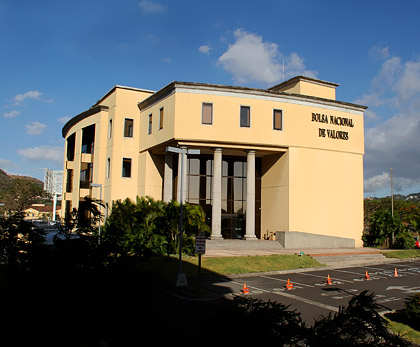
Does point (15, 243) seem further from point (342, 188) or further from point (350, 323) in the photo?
point (342, 188)

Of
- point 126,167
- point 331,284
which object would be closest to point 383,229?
point 331,284

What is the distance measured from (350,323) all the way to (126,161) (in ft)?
138

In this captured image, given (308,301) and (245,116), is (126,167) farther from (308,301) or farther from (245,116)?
(308,301)

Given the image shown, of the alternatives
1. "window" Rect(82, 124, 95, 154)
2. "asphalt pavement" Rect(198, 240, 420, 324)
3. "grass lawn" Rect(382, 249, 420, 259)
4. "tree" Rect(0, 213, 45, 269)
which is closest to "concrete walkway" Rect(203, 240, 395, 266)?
"asphalt pavement" Rect(198, 240, 420, 324)

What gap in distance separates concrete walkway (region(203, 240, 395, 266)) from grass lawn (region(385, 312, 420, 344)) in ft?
50.3

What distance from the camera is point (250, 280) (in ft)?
75.3

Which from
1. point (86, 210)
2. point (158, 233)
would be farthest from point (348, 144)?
point (86, 210)

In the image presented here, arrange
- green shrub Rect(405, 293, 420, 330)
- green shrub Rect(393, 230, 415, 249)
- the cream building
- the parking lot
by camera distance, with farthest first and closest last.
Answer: green shrub Rect(393, 230, 415, 249)
the cream building
the parking lot
green shrub Rect(405, 293, 420, 330)

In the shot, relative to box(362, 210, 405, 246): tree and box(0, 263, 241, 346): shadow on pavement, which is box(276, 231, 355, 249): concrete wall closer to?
box(362, 210, 405, 246): tree

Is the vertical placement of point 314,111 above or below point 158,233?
above

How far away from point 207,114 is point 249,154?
563cm

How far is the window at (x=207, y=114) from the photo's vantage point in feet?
120

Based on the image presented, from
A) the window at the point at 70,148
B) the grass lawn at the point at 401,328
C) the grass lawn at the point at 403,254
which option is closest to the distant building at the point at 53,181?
the window at the point at 70,148

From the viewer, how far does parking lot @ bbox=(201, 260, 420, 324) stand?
671 inches
